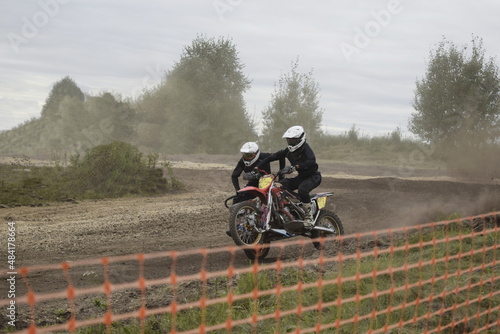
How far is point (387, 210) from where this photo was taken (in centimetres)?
1609

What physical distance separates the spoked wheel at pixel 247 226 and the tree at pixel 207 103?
3675cm

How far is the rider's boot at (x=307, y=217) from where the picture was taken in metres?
10.8

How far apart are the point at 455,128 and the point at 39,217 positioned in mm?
28890

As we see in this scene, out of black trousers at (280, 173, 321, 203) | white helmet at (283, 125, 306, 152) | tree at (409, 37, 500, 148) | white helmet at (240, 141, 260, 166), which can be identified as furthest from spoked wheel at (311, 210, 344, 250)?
tree at (409, 37, 500, 148)

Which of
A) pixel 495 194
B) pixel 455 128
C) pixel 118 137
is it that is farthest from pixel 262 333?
pixel 118 137

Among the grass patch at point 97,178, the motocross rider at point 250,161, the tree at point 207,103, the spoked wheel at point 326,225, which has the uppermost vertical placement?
the tree at point 207,103

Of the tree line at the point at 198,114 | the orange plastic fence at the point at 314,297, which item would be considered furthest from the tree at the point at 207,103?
the orange plastic fence at the point at 314,297

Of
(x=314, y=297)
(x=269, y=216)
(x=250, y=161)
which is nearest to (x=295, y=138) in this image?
(x=250, y=161)

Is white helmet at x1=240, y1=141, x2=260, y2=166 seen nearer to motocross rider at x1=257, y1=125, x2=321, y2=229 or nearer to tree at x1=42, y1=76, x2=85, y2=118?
motocross rider at x1=257, y1=125, x2=321, y2=229

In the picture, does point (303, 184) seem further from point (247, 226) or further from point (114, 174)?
point (114, 174)

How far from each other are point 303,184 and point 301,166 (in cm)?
34

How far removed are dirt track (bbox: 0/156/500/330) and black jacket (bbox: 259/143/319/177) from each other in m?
2.01

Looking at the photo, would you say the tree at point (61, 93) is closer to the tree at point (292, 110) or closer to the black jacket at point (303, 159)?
the tree at point (292, 110)

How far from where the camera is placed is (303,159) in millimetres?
11258
